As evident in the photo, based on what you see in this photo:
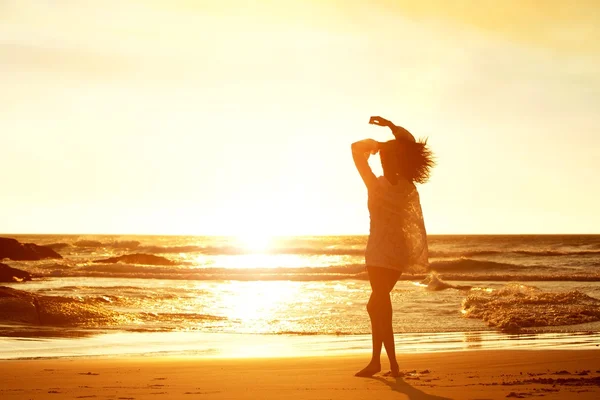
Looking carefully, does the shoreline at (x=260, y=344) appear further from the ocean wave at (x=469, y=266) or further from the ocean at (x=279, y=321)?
the ocean wave at (x=469, y=266)

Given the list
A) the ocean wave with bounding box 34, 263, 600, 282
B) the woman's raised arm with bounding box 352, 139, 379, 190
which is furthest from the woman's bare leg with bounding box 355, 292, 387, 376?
the ocean wave with bounding box 34, 263, 600, 282

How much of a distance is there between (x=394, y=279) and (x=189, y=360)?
9.99 ft

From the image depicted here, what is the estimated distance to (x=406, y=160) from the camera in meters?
6.98

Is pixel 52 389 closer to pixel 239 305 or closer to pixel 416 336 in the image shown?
pixel 416 336

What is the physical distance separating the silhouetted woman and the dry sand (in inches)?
20.8

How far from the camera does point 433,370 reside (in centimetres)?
764

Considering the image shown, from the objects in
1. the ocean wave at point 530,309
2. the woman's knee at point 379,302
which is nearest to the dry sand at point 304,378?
the woman's knee at point 379,302

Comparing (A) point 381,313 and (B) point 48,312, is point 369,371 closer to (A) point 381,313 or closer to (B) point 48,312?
(A) point 381,313

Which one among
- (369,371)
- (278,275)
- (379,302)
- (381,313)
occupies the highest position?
(379,302)

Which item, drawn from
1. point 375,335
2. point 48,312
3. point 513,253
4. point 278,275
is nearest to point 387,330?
point 375,335

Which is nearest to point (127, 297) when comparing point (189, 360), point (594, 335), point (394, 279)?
point (189, 360)

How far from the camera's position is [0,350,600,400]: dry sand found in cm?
599

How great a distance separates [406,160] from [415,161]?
9 cm

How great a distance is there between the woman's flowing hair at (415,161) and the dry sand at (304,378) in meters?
1.96
